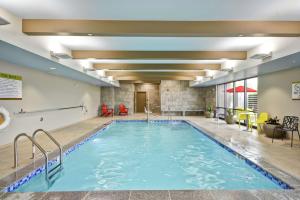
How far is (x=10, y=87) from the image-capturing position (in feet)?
19.0

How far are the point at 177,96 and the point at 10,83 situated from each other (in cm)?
1154

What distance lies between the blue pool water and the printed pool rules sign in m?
2.20

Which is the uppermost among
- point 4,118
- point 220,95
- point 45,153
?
point 220,95

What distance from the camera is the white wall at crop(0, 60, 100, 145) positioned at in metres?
5.93

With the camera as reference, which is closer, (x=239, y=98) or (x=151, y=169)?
(x=151, y=169)

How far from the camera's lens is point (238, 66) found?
24.1ft

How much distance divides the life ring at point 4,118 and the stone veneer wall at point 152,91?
13.8 meters

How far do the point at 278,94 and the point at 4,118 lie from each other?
7809 millimetres

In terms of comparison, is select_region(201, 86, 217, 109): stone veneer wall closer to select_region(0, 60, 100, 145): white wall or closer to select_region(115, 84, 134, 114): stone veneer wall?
select_region(115, 84, 134, 114): stone veneer wall

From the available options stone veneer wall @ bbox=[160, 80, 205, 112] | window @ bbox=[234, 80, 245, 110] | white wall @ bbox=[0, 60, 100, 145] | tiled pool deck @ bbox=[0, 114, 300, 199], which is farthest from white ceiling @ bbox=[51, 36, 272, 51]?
stone veneer wall @ bbox=[160, 80, 205, 112]

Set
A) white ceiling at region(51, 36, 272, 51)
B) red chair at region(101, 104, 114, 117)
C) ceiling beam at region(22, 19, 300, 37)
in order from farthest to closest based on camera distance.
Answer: red chair at region(101, 104, 114, 117)
white ceiling at region(51, 36, 272, 51)
ceiling beam at region(22, 19, 300, 37)

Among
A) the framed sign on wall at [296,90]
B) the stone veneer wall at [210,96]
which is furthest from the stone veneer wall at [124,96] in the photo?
the framed sign on wall at [296,90]

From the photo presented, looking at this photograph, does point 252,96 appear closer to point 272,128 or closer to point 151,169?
point 272,128

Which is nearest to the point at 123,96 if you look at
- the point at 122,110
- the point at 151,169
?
the point at 122,110
